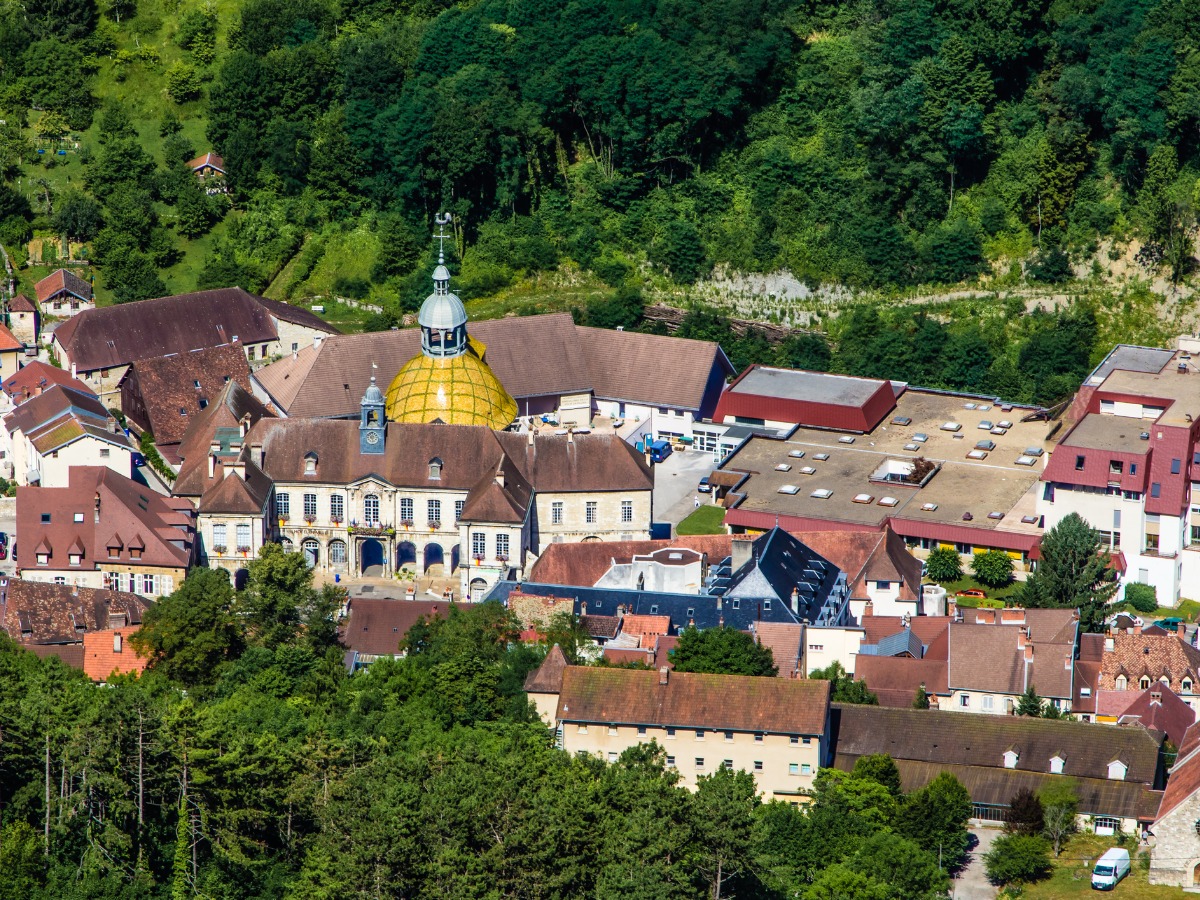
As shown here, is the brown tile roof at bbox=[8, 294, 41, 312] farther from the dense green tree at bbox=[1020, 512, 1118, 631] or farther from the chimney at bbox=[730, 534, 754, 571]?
the dense green tree at bbox=[1020, 512, 1118, 631]

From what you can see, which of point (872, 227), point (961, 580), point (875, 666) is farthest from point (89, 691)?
point (872, 227)

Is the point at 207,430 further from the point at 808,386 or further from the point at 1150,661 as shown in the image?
the point at 1150,661

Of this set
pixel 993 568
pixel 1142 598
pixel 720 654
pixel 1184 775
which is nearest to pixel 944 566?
pixel 993 568

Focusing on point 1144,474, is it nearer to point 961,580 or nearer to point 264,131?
point 961,580

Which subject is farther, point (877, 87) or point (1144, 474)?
point (877, 87)

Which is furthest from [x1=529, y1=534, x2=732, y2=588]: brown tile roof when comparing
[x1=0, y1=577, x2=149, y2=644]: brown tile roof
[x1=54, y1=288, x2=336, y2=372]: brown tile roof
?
[x1=54, y1=288, x2=336, y2=372]: brown tile roof

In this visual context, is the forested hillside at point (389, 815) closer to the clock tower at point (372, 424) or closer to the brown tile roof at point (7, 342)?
the clock tower at point (372, 424)
